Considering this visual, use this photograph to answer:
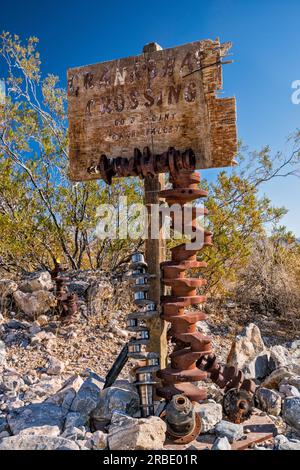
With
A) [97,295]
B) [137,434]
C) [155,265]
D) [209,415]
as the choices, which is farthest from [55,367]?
[137,434]

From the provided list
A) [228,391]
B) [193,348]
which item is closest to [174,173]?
[193,348]

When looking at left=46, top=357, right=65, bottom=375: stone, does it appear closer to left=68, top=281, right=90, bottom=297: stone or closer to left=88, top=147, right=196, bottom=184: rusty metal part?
left=68, top=281, right=90, bottom=297: stone

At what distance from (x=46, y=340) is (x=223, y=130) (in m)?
3.47

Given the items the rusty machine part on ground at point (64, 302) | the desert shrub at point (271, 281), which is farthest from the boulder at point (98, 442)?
the desert shrub at point (271, 281)

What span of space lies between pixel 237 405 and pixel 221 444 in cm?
66

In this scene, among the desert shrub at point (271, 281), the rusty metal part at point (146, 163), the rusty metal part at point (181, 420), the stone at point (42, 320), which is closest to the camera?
the rusty metal part at point (181, 420)

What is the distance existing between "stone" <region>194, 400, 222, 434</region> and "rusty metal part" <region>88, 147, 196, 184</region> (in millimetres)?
1960

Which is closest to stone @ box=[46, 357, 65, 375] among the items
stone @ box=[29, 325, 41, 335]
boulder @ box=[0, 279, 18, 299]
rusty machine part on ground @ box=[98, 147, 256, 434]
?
stone @ box=[29, 325, 41, 335]

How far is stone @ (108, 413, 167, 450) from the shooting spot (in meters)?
2.75

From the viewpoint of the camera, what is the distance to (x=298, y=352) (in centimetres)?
587

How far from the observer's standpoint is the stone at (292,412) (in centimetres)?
362

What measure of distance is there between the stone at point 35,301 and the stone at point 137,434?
10.7 feet

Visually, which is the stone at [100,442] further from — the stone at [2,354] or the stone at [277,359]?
the stone at [277,359]

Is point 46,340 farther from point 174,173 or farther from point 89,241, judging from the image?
point 174,173
